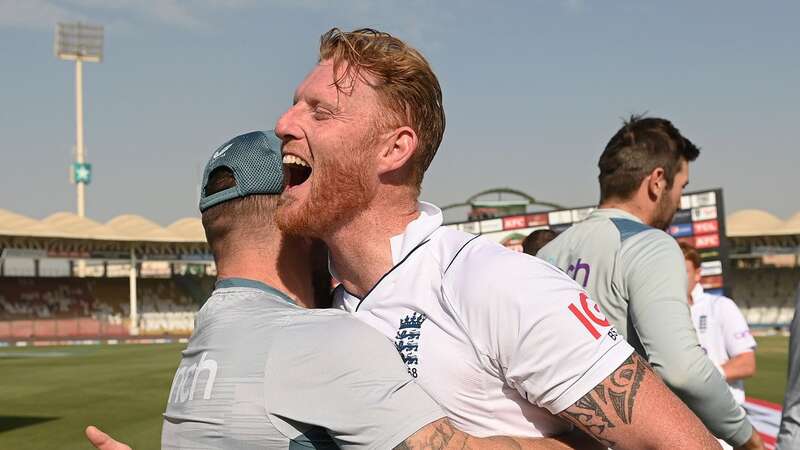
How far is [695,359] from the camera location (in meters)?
3.09

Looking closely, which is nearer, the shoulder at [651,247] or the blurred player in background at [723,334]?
the shoulder at [651,247]

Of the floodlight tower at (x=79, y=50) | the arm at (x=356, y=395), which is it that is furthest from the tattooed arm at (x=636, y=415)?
the floodlight tower at (x=79, y=50)

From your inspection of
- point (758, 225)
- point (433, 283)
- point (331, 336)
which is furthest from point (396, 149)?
point (758, 225)

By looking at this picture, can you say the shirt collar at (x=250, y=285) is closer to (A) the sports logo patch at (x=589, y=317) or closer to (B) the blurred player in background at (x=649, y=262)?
(A) the sports logo patch at (x=589, y=317)

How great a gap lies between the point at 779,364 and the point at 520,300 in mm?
25121

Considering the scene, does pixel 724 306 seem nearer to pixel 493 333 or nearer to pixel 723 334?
pixel 723 334

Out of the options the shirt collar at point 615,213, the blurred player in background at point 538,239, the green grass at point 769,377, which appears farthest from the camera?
the green grass at point 769,377

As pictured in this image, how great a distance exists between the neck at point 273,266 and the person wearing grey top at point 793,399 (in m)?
1.84

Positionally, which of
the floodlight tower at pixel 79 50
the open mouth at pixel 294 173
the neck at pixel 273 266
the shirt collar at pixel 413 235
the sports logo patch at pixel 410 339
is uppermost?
the floodlight tower at pixel 79 50

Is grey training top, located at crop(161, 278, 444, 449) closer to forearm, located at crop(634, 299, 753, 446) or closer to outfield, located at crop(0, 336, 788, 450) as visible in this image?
forearm, located at crop(634, 299, 753, 446)

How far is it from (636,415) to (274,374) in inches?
33.2

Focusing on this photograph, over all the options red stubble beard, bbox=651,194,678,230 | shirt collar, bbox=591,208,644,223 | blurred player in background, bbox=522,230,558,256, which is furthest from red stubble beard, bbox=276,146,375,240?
blurred player in background, bbox=522,230,558,256

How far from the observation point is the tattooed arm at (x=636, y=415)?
1.85 meters

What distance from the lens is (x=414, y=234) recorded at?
2352 millimetres
